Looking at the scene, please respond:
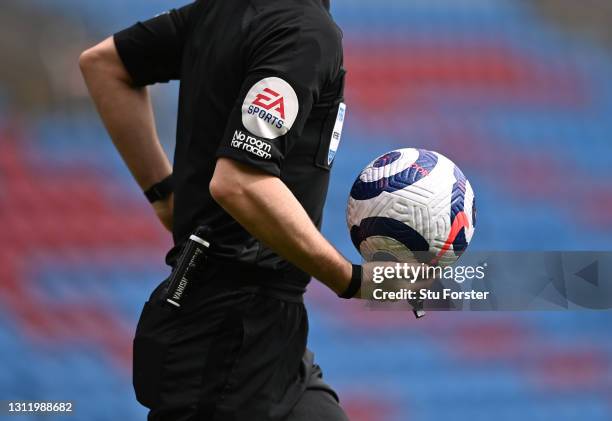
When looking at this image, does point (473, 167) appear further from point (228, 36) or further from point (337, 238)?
point (228, 36)

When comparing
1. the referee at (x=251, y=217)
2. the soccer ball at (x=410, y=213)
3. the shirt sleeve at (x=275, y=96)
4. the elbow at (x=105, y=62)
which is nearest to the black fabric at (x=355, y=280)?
the referee at (x=251, y=217)

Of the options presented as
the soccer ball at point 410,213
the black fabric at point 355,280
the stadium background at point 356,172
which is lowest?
the black fabric at point 355,280

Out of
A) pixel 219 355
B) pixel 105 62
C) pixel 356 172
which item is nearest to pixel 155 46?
pixel 105 62

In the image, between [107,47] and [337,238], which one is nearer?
[107,47]

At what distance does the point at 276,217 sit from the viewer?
5.55ft

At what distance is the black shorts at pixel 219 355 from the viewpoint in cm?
178

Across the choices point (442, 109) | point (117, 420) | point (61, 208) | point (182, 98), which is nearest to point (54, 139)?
point (61, 208)

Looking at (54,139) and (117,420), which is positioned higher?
(54,139)

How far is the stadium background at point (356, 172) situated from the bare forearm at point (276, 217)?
203cm

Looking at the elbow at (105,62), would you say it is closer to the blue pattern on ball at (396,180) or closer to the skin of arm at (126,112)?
the skin of arm at (126,112)

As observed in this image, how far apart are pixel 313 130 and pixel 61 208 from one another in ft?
→ 7.23

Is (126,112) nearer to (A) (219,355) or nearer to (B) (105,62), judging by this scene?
(B) (105,62)

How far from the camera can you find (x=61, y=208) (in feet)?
12.5

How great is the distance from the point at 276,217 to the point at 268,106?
7.9 inches
